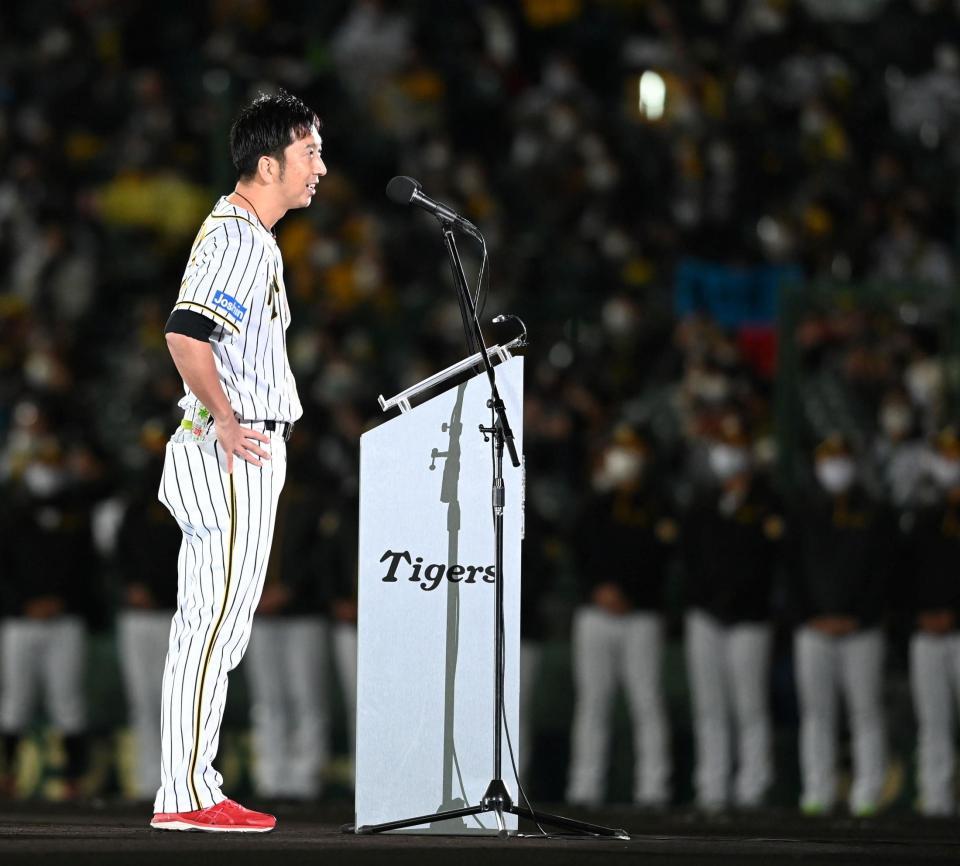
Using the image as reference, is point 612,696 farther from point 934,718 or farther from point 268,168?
point 268,168

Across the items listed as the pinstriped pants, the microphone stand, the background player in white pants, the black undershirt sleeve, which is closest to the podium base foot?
the microphone stand

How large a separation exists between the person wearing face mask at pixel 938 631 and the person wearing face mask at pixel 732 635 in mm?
892

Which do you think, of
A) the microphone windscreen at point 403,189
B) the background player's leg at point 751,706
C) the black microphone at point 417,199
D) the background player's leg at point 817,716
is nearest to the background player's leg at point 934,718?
the background player's leg at point 817,716

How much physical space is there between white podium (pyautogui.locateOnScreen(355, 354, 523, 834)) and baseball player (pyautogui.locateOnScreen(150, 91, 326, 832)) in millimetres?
359

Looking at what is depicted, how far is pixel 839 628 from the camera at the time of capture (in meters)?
11.4

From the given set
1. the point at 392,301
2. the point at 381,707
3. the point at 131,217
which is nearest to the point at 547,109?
the point at 392,301

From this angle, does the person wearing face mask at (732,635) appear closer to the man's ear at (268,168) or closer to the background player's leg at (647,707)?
the background player's leg at (647,707)

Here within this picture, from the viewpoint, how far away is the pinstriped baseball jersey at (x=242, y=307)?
5.43 metres

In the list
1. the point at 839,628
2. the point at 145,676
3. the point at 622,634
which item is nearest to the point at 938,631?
the point at 839,628

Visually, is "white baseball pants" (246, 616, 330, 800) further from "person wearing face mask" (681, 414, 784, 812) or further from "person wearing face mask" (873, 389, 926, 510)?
"person wearing face mask" (873, 389, 926, 510)

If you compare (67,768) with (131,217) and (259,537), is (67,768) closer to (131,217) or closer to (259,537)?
(131,217)

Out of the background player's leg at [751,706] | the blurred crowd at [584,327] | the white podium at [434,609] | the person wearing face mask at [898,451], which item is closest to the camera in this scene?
the white podium at [434,609]

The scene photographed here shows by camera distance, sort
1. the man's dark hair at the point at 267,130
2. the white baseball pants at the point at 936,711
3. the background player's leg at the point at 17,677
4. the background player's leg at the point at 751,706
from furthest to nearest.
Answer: the background player's leg at the point at 17,677
the background player's leg at the point at 751,706
the white baseball pants at the point at 936,711
the man's dark hair at the point at 267,130

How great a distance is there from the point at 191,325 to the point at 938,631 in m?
7.00
